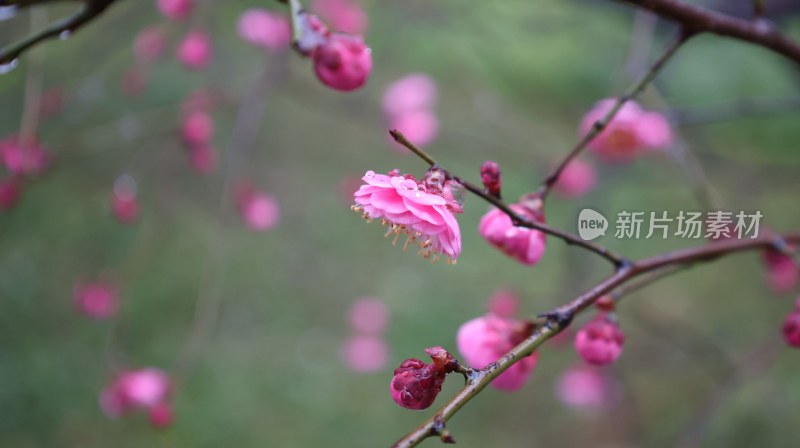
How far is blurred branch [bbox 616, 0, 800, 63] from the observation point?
1.68 ft

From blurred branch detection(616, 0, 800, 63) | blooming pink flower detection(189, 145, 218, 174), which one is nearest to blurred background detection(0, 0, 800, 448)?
blooming pink flower detection(189, 145, 218, 174)

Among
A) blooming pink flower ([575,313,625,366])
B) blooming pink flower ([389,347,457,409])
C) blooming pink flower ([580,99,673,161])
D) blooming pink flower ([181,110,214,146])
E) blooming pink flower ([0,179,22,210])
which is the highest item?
blooming pink flower ([389,347,457,409])

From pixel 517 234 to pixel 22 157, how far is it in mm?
843

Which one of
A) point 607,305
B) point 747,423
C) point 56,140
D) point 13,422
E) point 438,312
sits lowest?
point 13,422

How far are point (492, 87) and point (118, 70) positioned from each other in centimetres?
120

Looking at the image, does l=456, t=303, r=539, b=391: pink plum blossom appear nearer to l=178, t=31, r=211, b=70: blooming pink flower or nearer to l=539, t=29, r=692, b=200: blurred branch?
l=539, t=29, r=692, b=200: blurred branch

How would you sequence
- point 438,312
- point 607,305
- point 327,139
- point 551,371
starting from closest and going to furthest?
point 607,305 → point 551,371 → point 438,312 → point 327,139

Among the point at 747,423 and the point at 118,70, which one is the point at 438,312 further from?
the point at 118,70

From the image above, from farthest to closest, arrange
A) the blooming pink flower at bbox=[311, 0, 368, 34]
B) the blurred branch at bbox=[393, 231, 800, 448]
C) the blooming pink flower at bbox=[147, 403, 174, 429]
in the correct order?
the blooming pink flower at bbox=[311, 0, 368, 34]
the blooming pink flower at bbox=[147, 403, 174, 429]
the blurred branch at bbox=[393, 231, 800, 448]

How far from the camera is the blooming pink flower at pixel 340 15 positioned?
167 centimetres

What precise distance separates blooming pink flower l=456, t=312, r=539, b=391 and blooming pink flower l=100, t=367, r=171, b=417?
658 millimetres

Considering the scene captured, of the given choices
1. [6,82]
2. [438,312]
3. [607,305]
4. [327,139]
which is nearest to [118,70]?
[6,82]

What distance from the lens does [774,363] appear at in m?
1.48

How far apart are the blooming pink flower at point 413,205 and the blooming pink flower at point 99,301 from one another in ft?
3.48
